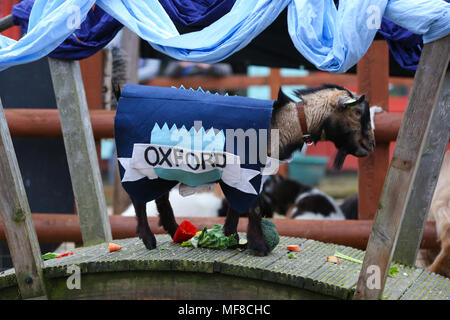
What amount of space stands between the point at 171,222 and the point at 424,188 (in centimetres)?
177

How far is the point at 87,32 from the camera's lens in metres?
4.07

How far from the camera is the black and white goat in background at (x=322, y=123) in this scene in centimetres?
350

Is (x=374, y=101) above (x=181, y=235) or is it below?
above

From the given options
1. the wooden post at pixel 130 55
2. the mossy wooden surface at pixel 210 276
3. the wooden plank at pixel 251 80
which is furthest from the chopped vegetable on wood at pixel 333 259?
the wooden plank at pixel 251 80

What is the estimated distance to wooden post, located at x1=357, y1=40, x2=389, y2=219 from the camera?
5094 millimetres

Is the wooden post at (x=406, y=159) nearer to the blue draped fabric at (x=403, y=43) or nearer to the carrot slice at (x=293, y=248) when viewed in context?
the blue draped fabric at (x=403, y=43)

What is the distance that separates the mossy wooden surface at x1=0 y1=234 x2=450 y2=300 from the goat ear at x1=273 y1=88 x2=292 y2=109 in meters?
0.97

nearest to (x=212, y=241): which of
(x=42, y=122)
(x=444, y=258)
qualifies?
(x=444, y=258)

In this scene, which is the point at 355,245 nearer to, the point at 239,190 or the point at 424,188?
the point at 424,188

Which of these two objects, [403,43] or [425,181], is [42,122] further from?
[425,181]

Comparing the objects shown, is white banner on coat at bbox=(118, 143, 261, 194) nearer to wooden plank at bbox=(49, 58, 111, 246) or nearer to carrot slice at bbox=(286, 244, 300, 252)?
carrot slice at bbox=(286, 244, 300, 252)

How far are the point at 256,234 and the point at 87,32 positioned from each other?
1899mm

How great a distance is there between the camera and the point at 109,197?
1062 centimetres
